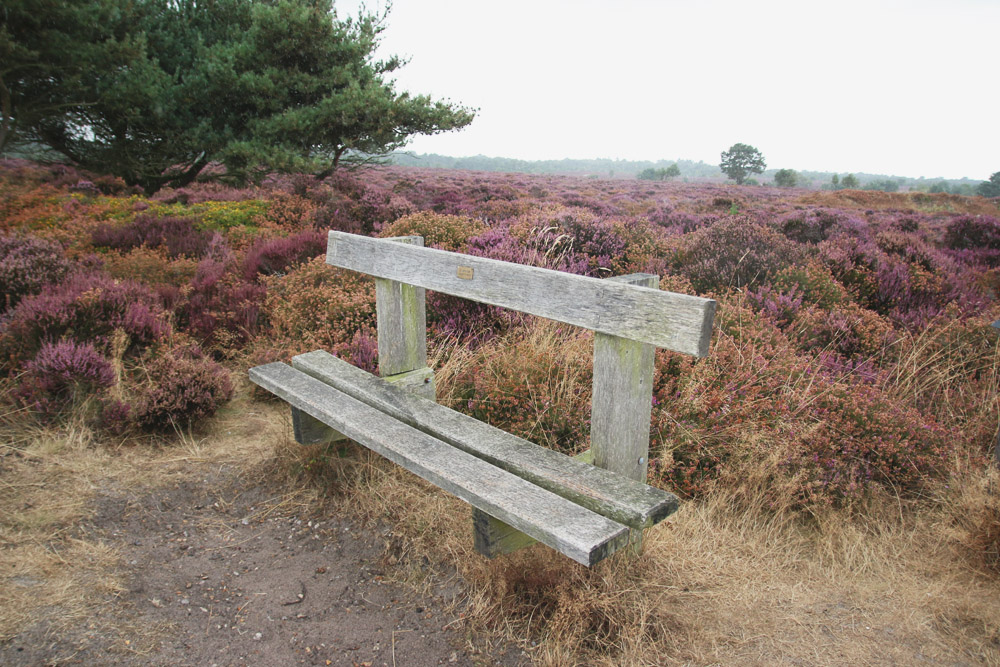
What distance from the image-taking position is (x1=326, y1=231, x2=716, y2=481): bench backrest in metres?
2.02

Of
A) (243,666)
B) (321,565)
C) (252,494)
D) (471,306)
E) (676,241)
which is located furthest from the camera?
(676,241)

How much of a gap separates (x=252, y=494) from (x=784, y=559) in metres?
2.79

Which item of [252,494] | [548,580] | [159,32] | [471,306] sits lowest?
[252,494]

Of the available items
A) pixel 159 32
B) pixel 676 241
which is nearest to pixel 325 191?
pixel 159 32

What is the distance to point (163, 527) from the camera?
3.16 metres

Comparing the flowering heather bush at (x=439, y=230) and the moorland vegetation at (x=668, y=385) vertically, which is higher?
the flowering heather bush at (x=439, y=230)

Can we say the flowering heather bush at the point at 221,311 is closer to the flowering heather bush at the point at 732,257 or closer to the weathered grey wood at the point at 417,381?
the weathered grey wood at the point at 417,381

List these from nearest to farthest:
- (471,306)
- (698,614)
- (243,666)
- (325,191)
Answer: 1. (243,666)
2. (698,614)
3. (471,306)
4. (325,191)

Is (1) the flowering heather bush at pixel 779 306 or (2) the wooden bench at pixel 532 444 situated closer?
(2) the wooden bench at pixel 532 444

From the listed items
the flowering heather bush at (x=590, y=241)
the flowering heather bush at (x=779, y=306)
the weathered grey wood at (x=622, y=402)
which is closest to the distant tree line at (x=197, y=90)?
the flowering heather bush at (x=590, y=241)

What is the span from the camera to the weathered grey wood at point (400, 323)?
3.35 m

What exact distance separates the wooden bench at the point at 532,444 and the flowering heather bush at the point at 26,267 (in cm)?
348

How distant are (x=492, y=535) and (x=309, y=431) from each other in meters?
1.50

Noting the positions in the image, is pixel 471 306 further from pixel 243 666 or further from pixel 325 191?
pixel 325 191
